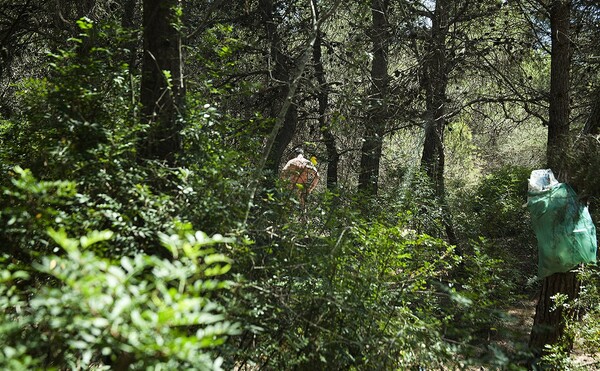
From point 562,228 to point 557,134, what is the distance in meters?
1.62

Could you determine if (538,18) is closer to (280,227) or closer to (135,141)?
(280,227)

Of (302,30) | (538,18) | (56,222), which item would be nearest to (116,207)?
(56,222)

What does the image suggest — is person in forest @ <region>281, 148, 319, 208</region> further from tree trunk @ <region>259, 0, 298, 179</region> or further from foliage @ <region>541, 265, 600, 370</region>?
foliage @ <region>541, 265, 600, 370</region>

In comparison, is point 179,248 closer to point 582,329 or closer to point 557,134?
point 582,329

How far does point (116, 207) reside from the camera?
2.50 meters

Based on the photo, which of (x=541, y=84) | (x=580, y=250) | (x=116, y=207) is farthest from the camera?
(x=541, y=84)

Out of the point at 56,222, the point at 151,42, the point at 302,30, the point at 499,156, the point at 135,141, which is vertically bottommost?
the point at 56,222

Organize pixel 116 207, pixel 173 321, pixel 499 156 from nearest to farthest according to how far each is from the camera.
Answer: pixel 173 321
pixel 116 207
pixel 499 156

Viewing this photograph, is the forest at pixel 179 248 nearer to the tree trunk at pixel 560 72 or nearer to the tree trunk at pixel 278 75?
the tree trunk at pixel 560 72

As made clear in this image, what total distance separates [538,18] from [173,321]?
7.48 meters

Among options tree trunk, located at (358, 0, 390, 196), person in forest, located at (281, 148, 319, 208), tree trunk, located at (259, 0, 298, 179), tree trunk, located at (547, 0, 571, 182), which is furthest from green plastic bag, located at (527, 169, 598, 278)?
tree trunk, located at (259, 0, 298, 179)

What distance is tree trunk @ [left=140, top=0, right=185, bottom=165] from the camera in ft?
10.4

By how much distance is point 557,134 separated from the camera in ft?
19.8

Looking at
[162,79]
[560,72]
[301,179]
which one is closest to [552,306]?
[560,72]
